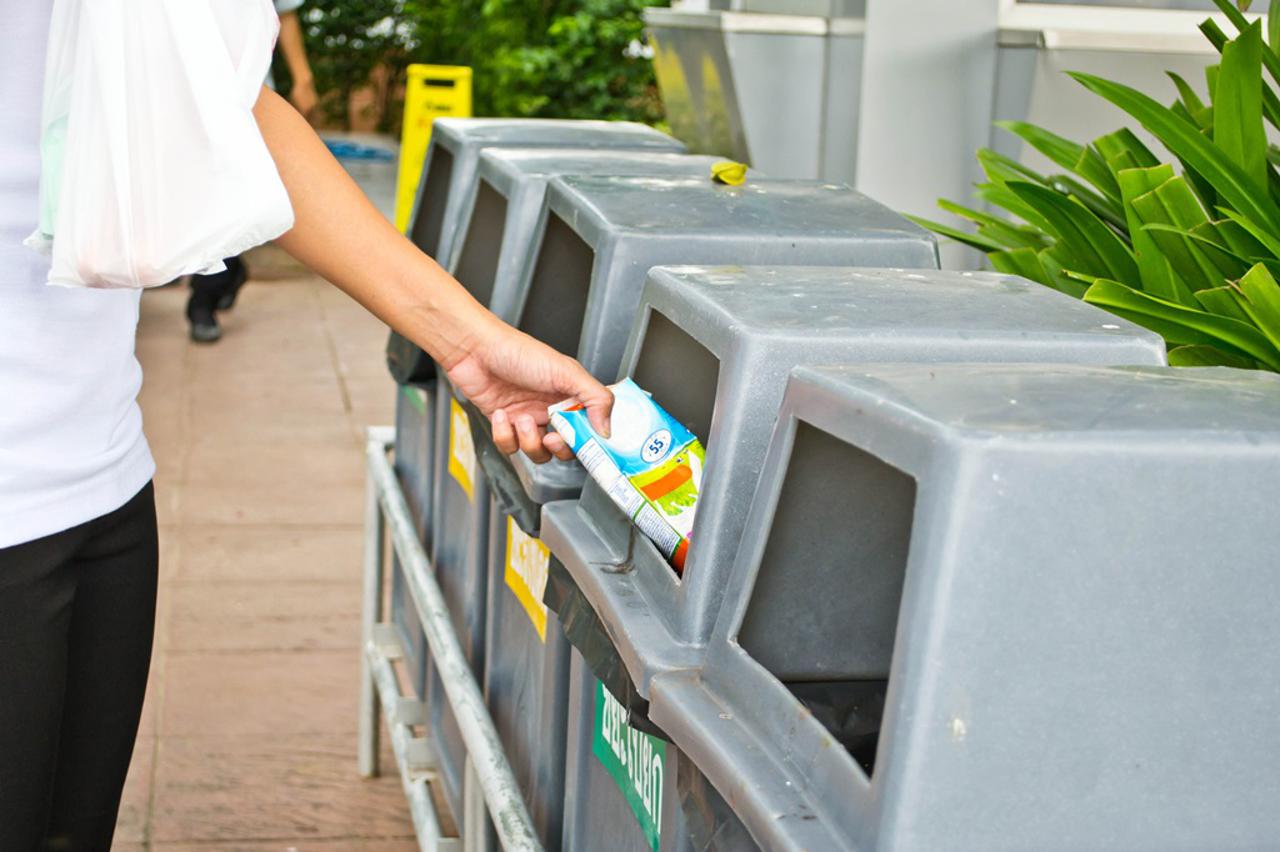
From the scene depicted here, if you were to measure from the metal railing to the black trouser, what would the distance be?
1.58 ft

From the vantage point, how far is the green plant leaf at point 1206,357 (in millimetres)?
2211

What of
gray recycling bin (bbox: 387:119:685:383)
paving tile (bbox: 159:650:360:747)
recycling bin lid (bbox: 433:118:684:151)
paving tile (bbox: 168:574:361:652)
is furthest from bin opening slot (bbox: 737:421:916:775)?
A: paving tile (bbox: 168:574:361:652)

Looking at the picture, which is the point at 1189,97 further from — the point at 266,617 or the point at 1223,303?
the point at 266,617

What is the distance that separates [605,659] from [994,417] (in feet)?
2.14

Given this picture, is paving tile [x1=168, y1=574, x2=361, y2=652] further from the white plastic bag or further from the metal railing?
A: the white plastic bag

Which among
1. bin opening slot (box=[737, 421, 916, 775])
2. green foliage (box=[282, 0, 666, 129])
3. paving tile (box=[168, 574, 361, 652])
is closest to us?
bin opening slot (box=[737, 421, 916, 775])

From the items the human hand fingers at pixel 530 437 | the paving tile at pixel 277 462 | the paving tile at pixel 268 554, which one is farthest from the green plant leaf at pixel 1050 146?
the paving tile at pixel 277 462

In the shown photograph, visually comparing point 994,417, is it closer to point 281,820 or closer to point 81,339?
point 81,339

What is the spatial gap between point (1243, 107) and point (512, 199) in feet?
3.94

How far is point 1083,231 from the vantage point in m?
2.47

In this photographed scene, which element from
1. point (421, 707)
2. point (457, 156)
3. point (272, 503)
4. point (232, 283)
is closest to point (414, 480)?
point (421, 707)

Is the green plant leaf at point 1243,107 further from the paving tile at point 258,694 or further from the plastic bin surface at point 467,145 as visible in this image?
the paving tile at point 258,694

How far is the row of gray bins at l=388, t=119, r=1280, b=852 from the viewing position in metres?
1.18

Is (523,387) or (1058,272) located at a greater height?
(1058,272)
